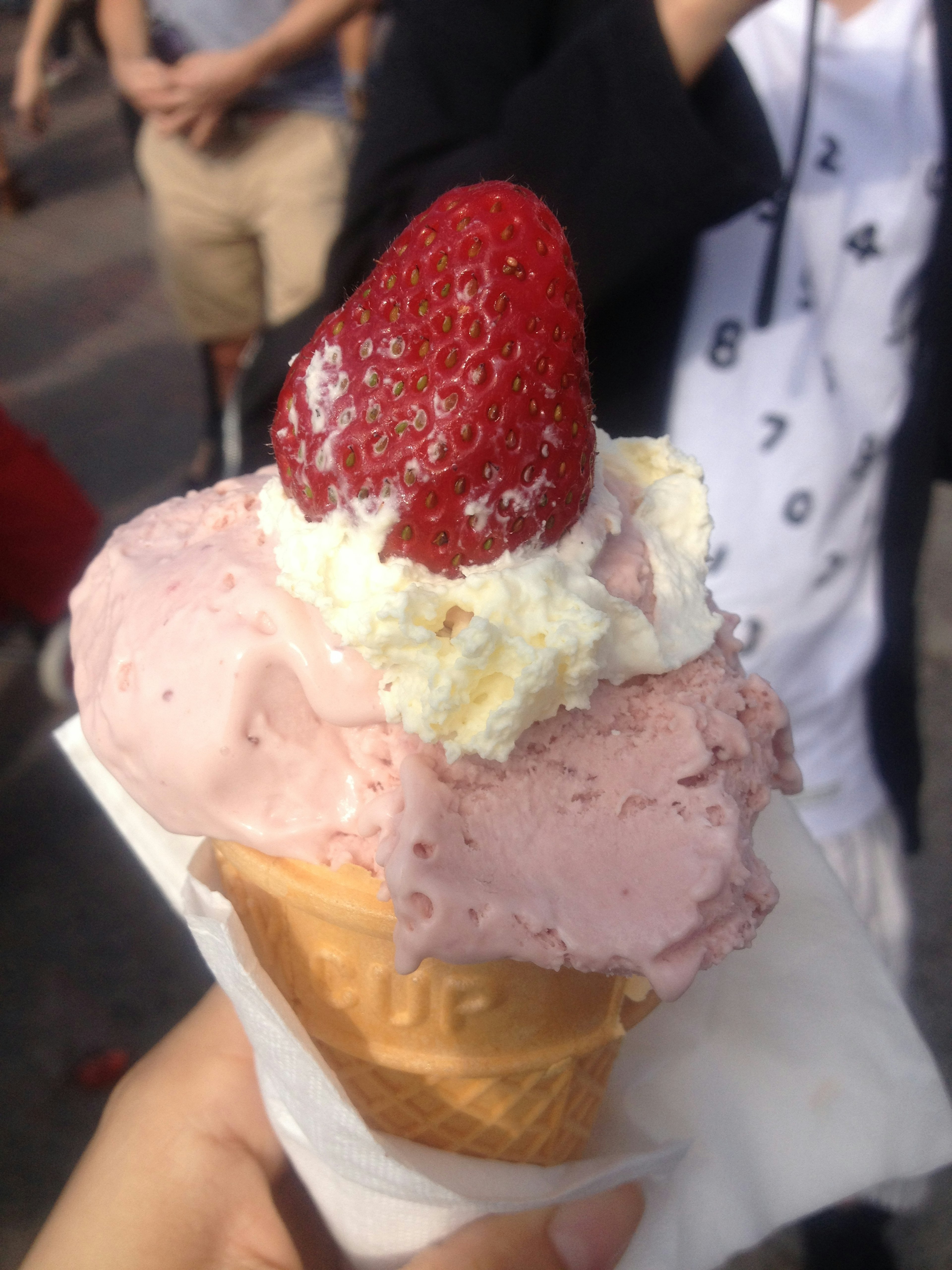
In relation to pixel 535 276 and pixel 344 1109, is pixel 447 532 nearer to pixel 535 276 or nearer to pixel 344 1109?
pixel 535 276

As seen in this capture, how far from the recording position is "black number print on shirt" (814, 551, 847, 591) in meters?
1.89

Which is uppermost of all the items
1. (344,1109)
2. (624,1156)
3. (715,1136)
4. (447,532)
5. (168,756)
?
(447,532)

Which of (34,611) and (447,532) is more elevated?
(447,532)

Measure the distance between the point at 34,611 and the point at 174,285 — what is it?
4.24 feet

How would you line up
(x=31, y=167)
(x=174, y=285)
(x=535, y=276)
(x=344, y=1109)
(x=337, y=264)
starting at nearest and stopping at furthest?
(x=535, y=276) → (x=344, y=1109) → (x=337, y=264) → (x=174, y=285) → (x=31, y=167)

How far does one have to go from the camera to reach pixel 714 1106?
4.67 ft

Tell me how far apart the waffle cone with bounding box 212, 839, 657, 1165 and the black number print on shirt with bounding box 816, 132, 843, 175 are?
149cm

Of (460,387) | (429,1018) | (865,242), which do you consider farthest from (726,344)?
(429,1018)

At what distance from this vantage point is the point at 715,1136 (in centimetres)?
140

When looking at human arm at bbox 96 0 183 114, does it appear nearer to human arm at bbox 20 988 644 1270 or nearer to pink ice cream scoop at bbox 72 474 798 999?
pink ice cream scoop at bbox 72 474 798 999

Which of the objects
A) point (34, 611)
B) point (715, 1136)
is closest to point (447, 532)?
point (715, 1136)

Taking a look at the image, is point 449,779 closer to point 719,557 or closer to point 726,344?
point 719,557

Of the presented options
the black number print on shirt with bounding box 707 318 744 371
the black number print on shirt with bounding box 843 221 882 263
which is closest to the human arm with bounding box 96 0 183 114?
the black number print on shirt with bounding box 707 318 744 371

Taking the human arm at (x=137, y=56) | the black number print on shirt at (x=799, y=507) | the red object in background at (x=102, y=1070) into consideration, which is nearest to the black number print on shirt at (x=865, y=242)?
the black number print on shirt at (x=799, y=507)
